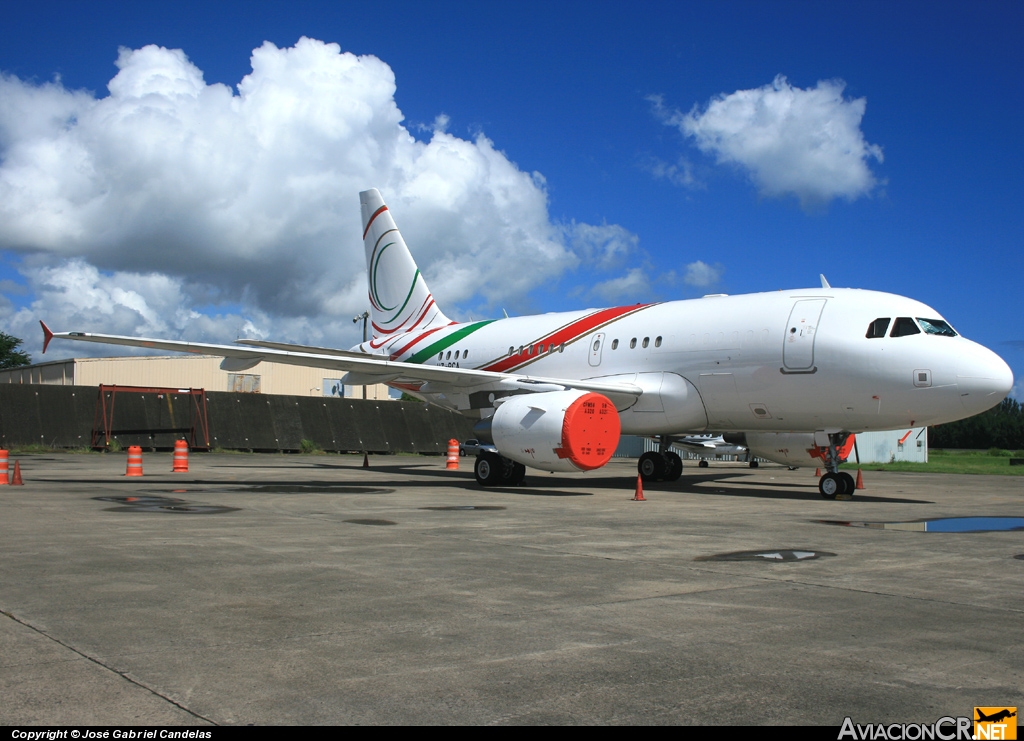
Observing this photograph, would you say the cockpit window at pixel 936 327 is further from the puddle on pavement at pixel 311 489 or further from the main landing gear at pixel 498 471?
the puddle on pavement at pixel 311 489

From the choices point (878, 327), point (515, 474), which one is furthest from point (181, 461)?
point (878, 327)

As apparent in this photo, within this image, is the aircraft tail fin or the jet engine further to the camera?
the aircraft tail fin

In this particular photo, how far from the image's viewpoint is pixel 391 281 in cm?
Answer: 2464

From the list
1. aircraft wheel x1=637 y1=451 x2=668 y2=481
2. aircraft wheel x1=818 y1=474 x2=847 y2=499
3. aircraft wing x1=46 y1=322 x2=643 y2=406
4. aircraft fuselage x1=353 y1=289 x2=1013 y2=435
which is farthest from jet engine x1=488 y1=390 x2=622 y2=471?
aircraft wheel x1=637 y1=451 x2=668 y2=481

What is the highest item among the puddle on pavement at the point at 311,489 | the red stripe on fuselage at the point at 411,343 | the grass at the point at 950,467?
the red stripe on fuselage at the point at 411,343

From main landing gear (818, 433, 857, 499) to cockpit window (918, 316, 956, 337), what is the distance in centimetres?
260

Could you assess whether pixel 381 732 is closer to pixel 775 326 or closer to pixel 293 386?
pixel 775 326

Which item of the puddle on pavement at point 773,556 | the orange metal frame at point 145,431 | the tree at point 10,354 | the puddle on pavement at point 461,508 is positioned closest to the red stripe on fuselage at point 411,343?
the puddle on pavement at point 461,508

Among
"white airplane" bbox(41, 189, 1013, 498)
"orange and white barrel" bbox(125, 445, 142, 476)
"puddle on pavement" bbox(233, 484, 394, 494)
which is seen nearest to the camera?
"white airplane" bbox(41, 189, 1013, 498)

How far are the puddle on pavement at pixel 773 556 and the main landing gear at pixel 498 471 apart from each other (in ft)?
31.8

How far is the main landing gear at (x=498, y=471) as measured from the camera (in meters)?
18.0

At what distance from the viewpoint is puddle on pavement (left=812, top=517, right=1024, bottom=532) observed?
1071 centimetres

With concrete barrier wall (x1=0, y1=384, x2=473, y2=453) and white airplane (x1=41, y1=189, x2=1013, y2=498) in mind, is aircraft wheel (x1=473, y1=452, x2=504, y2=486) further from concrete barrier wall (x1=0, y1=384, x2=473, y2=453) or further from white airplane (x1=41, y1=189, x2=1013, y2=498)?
concrete barrier wall (x1=0, y1=384, x2=473, y2=453)

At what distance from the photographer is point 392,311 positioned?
973 inches
